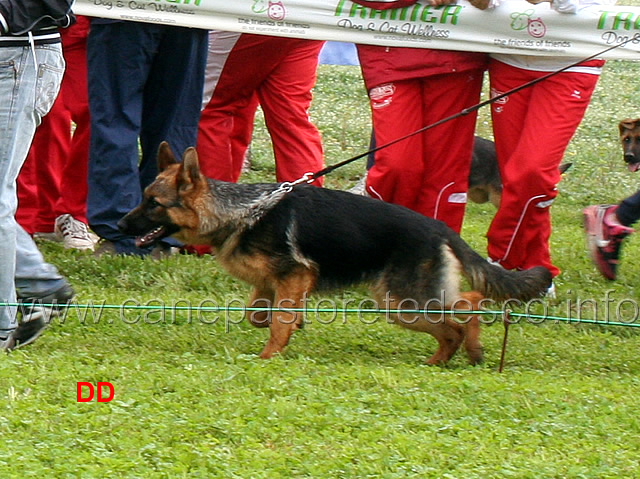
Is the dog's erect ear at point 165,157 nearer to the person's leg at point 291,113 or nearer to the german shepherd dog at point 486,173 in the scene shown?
the person's leg at point 291,113

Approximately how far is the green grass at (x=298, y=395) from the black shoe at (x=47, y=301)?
0.20 meters

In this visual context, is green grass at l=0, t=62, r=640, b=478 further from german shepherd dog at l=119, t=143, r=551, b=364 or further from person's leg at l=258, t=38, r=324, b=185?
person's leg at l=258, t=38, r=324, b=185

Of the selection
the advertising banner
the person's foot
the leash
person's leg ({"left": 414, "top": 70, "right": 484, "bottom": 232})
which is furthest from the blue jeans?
the person's foot

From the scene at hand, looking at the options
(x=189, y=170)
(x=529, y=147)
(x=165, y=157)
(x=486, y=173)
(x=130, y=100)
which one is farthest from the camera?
(x=486, y=173)

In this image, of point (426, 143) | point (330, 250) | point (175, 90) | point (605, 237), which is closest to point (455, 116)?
point (426, 143)

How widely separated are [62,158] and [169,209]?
7.84 feet

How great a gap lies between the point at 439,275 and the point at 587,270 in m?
2.45

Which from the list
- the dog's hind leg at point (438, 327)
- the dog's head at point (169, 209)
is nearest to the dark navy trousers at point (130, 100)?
the dog's head at point (169, 209)

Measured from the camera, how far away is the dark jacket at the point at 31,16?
4.61m

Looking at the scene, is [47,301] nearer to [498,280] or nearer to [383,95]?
[498,280]

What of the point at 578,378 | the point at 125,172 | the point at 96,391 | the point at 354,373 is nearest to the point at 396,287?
the point at 354,373

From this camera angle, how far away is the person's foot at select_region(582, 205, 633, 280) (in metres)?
6.95

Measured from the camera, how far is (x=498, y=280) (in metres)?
5.57

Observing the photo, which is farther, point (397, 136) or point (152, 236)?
point (397, 136)
